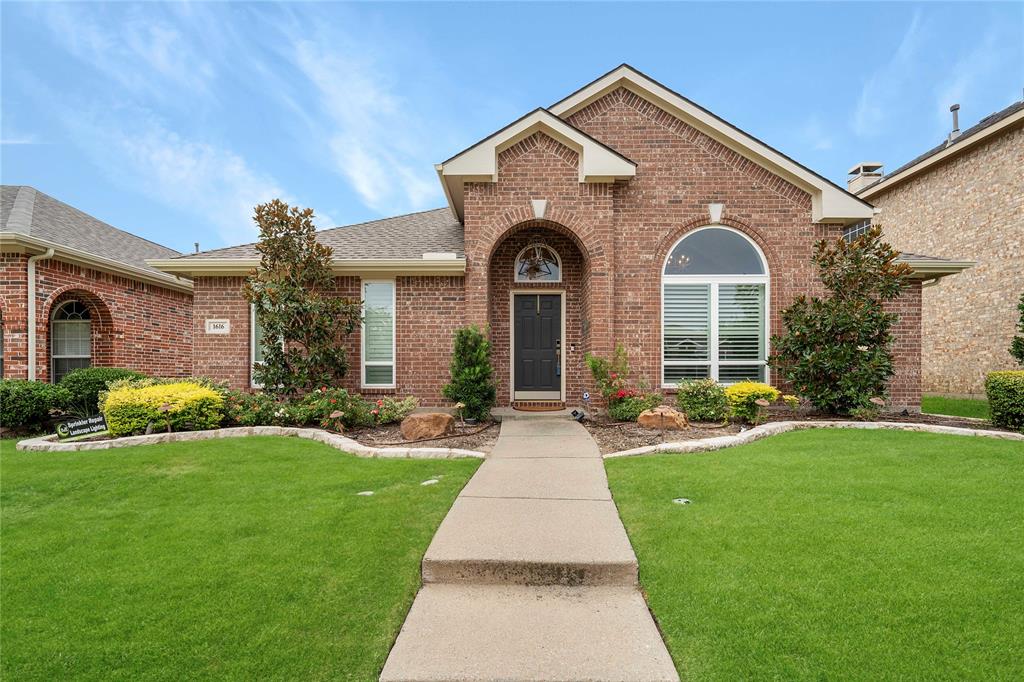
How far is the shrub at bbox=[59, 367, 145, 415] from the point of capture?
9.48 meters

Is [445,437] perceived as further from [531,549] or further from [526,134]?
[526,134]

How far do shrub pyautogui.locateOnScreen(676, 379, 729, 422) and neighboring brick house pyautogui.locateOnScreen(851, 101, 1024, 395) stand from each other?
10.7 m

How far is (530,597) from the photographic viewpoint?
10.6 feet

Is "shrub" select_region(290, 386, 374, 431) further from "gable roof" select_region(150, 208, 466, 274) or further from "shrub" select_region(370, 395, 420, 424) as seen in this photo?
"gable roof" select_region(150, 208, 466, 274)

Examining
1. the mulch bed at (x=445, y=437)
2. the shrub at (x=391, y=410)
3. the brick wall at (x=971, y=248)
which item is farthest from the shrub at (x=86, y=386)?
the brick wall at (x=971, y=248)

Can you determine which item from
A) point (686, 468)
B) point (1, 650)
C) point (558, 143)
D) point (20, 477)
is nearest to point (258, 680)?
point (1, 650)

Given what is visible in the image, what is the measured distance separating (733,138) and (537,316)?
5504mm

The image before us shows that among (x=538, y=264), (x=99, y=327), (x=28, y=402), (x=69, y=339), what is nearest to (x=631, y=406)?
(x=538, y=264)

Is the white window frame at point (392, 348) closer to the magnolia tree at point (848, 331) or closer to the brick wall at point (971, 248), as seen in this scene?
the magnolia tree at point (848, 331)

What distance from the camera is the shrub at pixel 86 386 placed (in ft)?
31.1

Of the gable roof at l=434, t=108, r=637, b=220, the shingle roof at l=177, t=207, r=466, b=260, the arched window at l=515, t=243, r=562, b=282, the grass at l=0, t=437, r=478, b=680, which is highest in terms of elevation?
the gable roof at l=434, t=108, r=637, b=220

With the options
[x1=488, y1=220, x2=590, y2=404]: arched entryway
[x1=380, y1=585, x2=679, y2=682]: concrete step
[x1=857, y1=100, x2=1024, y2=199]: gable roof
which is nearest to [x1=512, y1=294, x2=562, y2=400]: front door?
[x1=488, y1=220, x2=590, y2=404]: arched entryway

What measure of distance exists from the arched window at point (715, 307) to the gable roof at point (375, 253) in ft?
15.0

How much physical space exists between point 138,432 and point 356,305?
13.6 feet
